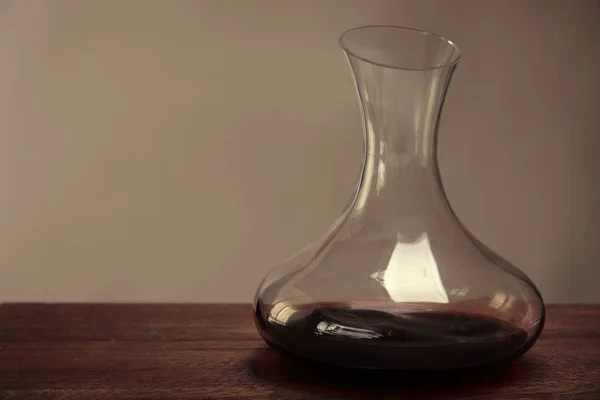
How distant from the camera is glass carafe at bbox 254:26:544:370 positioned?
1.59 feet

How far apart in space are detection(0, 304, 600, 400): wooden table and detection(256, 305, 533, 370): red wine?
2 cm

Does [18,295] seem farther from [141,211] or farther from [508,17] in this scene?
[508,17]

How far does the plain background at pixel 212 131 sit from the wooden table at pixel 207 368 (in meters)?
0.34

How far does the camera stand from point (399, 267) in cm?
51

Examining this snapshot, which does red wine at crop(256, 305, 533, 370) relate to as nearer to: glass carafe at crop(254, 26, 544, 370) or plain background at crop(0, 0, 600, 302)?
glass carafe at crop(254, 26, 544, 370)

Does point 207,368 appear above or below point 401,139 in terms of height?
below

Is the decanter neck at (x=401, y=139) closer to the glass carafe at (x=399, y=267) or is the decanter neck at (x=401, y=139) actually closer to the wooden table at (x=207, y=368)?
the glass carafe at (x=399, y=267)

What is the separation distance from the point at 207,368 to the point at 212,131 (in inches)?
21.8

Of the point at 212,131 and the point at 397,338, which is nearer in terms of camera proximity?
the point at 397,338

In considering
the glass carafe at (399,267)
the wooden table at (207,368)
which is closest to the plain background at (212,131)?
the wooden table at (207,368)

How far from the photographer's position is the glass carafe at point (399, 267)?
0.49 metres

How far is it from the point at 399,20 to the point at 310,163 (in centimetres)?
25

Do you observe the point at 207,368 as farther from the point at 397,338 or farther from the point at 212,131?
the point at 212,131

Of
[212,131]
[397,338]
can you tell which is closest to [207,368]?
[397,338]
